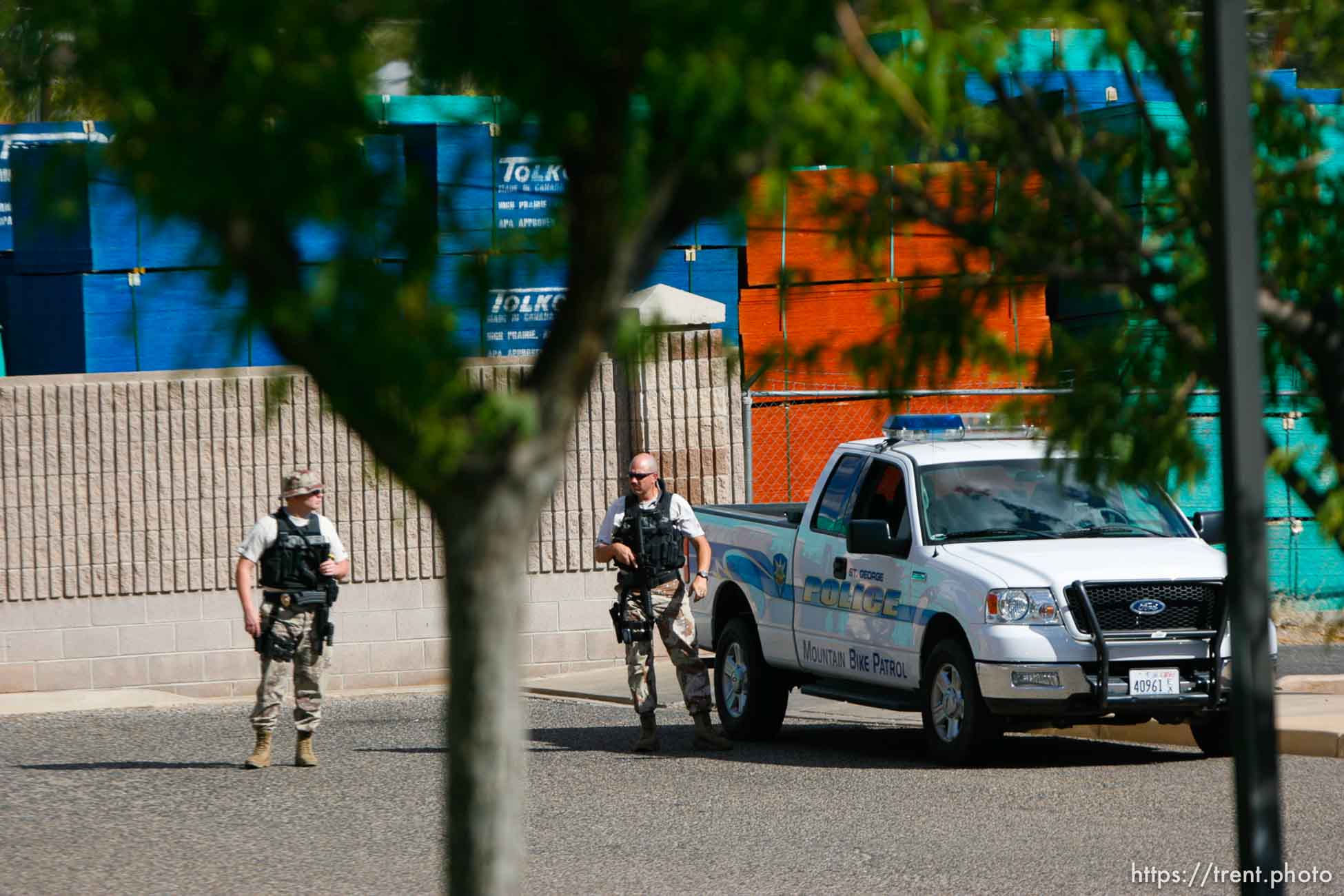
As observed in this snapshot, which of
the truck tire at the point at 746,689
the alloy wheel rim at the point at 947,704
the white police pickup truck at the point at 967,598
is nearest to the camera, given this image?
the white police pickup truck at the point at 967,598

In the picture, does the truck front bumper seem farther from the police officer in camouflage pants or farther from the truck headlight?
the police officer in camouflage pants

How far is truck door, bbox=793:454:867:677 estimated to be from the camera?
12500 mm

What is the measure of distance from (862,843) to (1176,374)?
481 cm

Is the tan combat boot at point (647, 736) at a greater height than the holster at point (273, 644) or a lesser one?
lesser

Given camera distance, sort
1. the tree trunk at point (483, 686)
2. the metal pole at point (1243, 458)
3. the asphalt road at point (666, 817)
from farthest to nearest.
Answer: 1. the asphalt road at point (666, 817)
2. the metal pole at point (1243, 458)
3. the tree trunk at point (483, 686)

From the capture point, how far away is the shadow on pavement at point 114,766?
12.3 meters

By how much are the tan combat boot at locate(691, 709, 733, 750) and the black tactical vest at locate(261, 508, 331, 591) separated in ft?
8.87

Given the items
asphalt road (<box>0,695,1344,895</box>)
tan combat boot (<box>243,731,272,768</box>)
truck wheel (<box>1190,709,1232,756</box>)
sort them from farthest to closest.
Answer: tan combat boot (<box>243,731,272,768</box>) → truck wheel (<box>1190,709,1232,756</box>) → asphalt road (<box>0,695,1344,895</box>)

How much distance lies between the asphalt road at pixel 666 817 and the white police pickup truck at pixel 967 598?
454 mm

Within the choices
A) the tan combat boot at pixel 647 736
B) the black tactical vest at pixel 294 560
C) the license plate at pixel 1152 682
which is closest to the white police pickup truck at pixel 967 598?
the license plate at pixel 1152 682

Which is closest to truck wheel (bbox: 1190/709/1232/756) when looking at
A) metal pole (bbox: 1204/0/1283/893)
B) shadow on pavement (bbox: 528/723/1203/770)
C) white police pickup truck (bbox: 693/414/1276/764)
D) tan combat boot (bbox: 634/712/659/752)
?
white police pickup truck (bbox: 693/414/1276/764)

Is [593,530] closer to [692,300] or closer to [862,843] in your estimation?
[692,300]

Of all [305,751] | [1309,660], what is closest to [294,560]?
[305,751]

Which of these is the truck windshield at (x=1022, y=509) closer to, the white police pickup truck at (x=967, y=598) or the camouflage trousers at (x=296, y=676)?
the white police pickup truck at (x=967, y=598)
